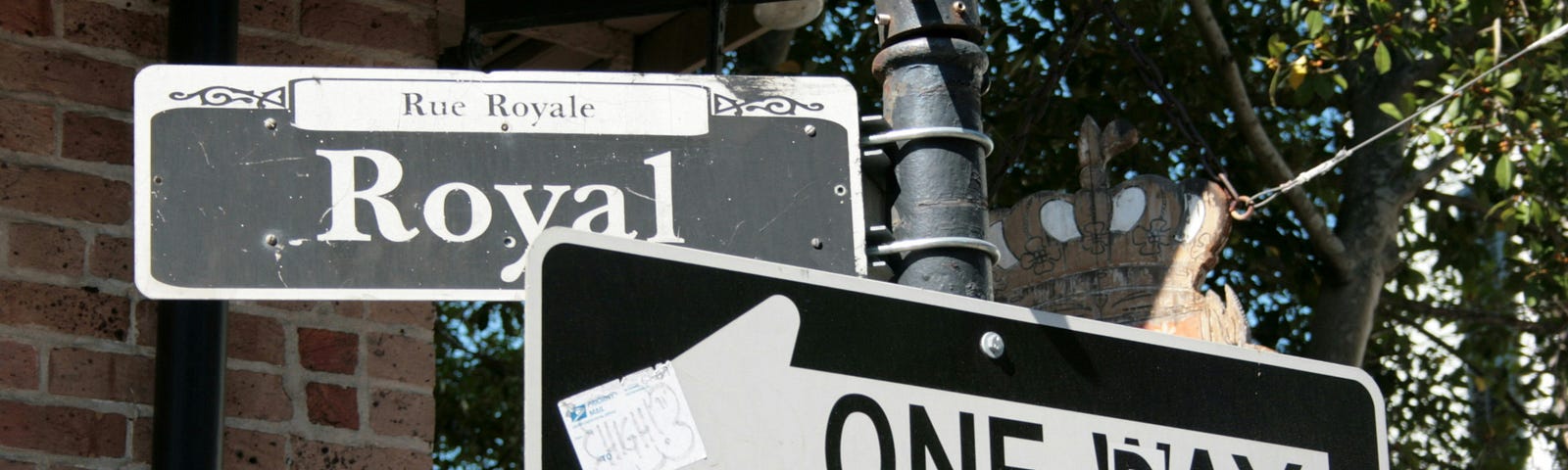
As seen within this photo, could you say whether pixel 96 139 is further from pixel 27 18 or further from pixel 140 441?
pixel 140 441

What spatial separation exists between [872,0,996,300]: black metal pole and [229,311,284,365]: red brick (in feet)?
4.50

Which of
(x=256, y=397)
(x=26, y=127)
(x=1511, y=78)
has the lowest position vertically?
(x=256, y=397)

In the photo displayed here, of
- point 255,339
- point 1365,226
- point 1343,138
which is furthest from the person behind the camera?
point 1343,138

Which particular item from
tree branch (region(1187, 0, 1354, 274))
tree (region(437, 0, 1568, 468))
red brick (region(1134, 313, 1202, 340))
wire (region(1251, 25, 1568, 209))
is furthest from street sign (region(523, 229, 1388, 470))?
tree branch (region(1187, 0, 1354, 274))

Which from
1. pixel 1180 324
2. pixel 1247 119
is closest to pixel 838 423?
pixel 1180 324

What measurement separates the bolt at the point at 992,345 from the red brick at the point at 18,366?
1681mm

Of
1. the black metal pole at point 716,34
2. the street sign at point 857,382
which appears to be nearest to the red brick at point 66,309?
the black metal pole at point 716,34

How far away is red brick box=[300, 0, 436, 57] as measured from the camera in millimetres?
3141

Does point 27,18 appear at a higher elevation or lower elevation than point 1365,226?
higher

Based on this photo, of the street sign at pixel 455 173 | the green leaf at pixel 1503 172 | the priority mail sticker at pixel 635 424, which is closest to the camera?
the priority mail sticker at pixel 635 424

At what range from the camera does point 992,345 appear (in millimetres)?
1675

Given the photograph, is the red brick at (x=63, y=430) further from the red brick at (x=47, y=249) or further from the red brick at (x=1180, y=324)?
the red brick at (x=1180, y=324)

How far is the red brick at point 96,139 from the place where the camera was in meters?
2.83

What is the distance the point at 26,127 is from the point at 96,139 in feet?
0.35
